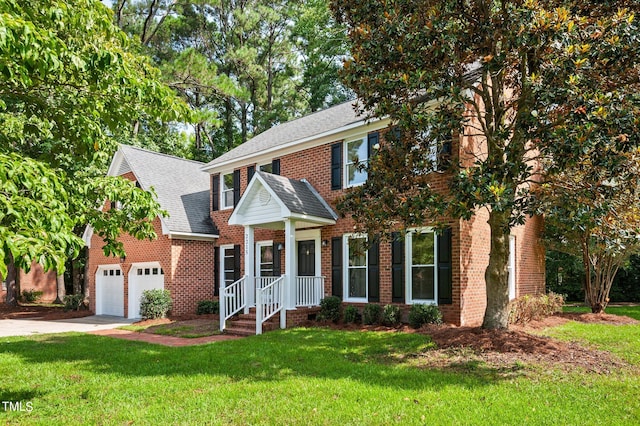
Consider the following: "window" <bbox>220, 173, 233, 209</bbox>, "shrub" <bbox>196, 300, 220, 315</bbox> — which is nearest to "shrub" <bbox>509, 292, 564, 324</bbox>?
"shrub" <bbox>196, 300, 220, 315</bbox>

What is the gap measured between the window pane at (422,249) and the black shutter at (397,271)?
12.9 inches

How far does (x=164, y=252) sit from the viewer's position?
57.8 feet

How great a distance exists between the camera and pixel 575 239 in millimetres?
16141

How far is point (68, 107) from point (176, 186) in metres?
13.3

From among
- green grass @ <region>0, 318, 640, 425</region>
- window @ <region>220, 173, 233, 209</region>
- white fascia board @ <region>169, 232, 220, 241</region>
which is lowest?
green grass @ <region>0, 318, 640, 425</region>

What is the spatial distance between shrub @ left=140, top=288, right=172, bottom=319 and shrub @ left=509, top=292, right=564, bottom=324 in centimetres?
1128

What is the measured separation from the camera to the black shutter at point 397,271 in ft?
42.5

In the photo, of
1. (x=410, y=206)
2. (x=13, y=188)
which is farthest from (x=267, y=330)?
(x=13, y=188)

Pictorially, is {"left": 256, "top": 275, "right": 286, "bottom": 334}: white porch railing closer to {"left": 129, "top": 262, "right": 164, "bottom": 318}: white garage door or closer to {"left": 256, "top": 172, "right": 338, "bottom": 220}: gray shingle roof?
{"left": 256, "top": 172, "right": 338, "bottom": 220}: gray shingle roof

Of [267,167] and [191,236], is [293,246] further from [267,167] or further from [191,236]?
[191,236]

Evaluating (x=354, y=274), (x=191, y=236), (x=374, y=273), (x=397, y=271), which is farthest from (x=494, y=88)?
(x=191, y=236)

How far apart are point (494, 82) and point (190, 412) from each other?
28.5ft

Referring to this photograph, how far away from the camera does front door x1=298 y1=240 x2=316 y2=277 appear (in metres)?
15.4

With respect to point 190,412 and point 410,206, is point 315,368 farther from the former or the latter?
point 410,206
